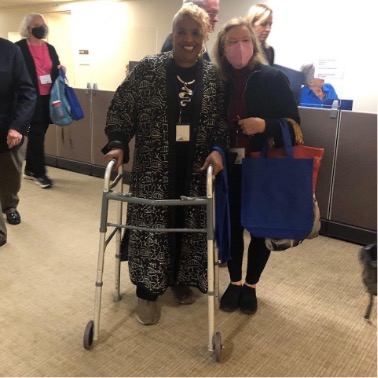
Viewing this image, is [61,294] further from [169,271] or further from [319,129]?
[319,129]

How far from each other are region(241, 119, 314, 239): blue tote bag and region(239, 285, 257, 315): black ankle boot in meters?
0.39

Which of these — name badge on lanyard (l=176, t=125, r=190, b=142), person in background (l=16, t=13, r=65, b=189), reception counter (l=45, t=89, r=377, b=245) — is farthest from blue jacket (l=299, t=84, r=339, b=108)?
person in background (l=16, t=13, r=65, b=189)

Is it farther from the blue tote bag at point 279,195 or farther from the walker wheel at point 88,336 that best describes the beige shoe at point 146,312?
the blue tote bag at point 279,195

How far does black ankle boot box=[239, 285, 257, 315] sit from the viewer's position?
2.14 metres

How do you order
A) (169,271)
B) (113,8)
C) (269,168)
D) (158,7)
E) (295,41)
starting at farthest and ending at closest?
(113,8) → (158,7) → (295,41) → (169,271) → (269,168)

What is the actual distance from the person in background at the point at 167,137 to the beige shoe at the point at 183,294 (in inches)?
8.4

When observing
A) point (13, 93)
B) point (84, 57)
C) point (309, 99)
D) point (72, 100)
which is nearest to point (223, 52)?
point (13, 93)

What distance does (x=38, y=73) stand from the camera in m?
4.06

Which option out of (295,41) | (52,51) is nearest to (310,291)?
(52,51)

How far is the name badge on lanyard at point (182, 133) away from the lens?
1.88 m

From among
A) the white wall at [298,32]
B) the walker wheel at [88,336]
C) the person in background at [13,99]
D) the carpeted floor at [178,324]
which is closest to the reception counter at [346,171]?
the carpeted floor at [178,324]

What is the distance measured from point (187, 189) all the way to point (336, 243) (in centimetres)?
158

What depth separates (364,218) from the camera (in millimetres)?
3023

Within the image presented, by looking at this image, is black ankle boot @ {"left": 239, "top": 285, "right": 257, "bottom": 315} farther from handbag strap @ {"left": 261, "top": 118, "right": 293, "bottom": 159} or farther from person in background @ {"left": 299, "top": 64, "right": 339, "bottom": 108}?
person in background @ {"left": 299, "top": 64, "right": 339, "bottom": 108}
